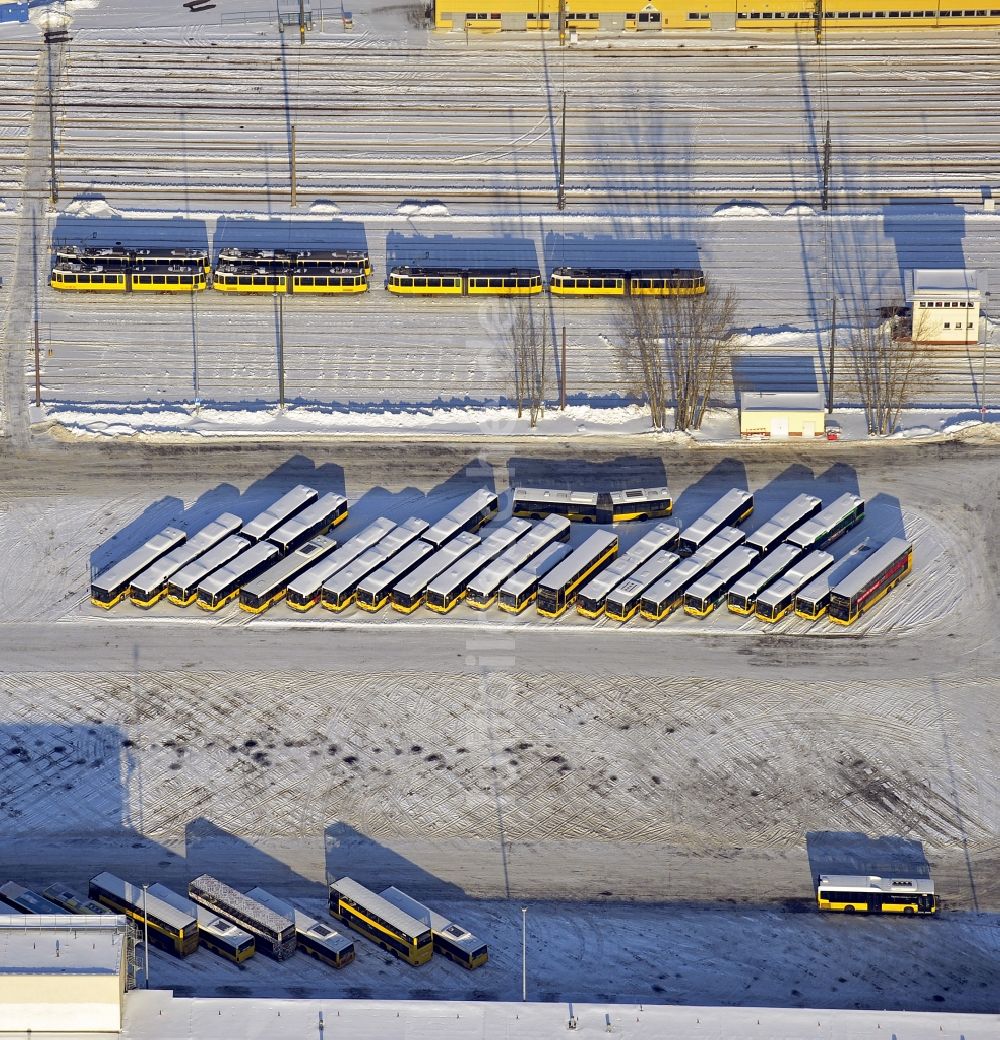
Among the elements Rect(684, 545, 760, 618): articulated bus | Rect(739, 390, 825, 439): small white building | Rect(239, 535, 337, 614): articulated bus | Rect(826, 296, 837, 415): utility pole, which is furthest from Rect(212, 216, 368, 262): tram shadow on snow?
Rect(684, 545, 760, 618): articulated bus

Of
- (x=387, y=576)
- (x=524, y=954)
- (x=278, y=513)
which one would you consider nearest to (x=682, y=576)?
(x=387, y=576)

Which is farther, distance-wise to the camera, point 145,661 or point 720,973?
point 145,661

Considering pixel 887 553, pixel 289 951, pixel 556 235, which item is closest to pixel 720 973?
pixel 289 951

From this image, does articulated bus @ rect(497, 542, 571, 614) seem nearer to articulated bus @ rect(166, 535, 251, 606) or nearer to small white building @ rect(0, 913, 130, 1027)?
articulated bus @ rect(166, 535, 251, 606)

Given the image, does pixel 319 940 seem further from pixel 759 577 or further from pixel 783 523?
pixel 783 523

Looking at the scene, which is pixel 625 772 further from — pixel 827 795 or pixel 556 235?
pixel 556 235

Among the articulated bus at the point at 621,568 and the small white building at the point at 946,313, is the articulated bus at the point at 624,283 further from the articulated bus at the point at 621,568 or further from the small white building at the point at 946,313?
the articulated bus at the point at 621,568

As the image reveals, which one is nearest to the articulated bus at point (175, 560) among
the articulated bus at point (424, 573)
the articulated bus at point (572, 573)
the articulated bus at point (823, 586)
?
the articulated bus at point (424, 573)
